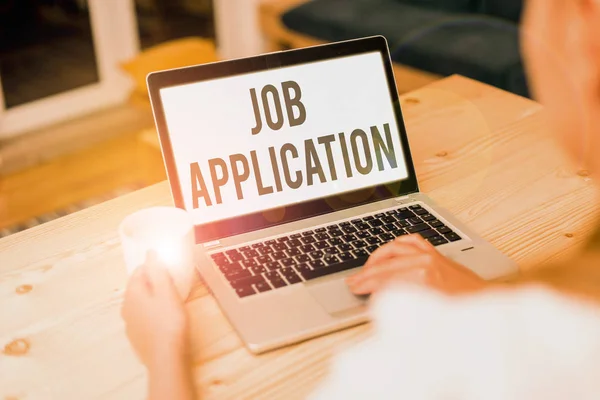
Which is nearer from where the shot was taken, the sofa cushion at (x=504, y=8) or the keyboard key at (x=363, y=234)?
the keyboard key at (x=363, y=234)

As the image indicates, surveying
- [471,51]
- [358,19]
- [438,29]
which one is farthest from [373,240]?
[358,19]

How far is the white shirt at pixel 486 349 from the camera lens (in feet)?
1.60

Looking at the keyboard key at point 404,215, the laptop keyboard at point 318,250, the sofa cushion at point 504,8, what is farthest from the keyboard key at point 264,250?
the sofa cushion at point 504,8

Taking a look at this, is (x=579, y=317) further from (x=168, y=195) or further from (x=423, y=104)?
(x=423, y=104)

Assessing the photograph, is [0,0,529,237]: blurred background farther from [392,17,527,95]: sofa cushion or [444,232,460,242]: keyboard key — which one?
[444,232,460,242]: keyboard key

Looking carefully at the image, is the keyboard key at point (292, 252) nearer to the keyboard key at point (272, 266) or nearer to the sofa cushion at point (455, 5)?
the keyboard key at point (272, 266)

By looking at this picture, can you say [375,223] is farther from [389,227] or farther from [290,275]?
[290,275]

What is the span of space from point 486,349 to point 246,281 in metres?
0.45

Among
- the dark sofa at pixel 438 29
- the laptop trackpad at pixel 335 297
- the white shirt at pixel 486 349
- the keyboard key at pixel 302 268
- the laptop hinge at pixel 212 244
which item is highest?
the dark sofa at pixel 438 29

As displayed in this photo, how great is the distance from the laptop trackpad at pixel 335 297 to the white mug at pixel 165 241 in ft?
0.53

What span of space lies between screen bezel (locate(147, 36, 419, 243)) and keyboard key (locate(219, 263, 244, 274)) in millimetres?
81

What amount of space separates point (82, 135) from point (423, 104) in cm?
201

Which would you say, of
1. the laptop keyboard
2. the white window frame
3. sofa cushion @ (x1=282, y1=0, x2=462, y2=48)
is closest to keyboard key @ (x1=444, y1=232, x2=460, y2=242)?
the laptop keyboard

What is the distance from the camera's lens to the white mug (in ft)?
2.85
